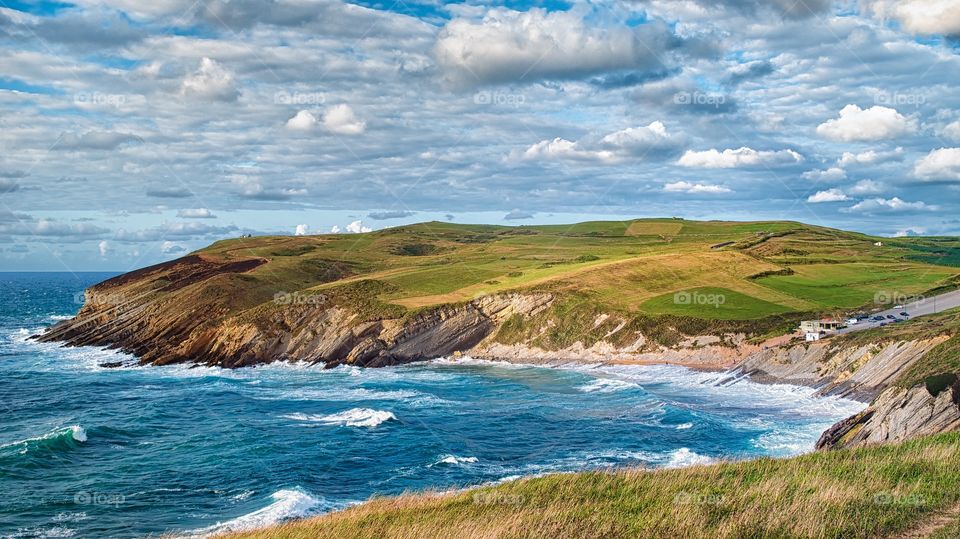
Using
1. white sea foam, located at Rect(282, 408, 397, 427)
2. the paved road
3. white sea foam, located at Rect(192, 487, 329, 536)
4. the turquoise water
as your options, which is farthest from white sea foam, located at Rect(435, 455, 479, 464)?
the paved road

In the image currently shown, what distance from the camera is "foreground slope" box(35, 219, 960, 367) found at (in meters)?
77.9

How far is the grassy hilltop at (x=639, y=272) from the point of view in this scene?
83188 mm

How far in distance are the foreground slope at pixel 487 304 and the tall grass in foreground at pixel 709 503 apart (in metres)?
50.0

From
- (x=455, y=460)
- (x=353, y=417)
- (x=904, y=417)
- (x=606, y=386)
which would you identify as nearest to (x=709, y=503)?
(x=904, y=417)

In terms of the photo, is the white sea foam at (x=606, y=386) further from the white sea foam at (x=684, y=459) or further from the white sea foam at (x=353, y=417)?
the white sea foam at (x=684, y=459)

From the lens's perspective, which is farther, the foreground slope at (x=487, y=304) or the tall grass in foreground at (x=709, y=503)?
the foreground slope at (x=487, y=304)

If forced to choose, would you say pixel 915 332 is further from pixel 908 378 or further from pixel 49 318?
pixel 49 318

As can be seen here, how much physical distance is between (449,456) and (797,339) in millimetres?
39841

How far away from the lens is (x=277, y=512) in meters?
30.0

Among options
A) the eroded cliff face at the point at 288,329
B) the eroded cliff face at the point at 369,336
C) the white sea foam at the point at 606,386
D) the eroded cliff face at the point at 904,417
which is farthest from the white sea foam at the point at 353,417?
the eroded cliff face at the point at 904,417

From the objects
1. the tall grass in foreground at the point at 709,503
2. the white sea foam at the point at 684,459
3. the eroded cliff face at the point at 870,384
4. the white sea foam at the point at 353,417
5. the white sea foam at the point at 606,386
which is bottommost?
the white sea foam at the point at 606,386

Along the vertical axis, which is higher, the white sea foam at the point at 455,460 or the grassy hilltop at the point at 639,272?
the grassy hilltop at the point at 639,272

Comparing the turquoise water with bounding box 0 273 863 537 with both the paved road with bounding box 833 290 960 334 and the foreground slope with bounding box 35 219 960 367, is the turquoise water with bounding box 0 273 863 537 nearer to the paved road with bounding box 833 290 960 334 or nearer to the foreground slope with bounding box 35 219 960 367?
the foreground slope with bounding box 35 219 960 367

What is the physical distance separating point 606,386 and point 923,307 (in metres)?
37.9
